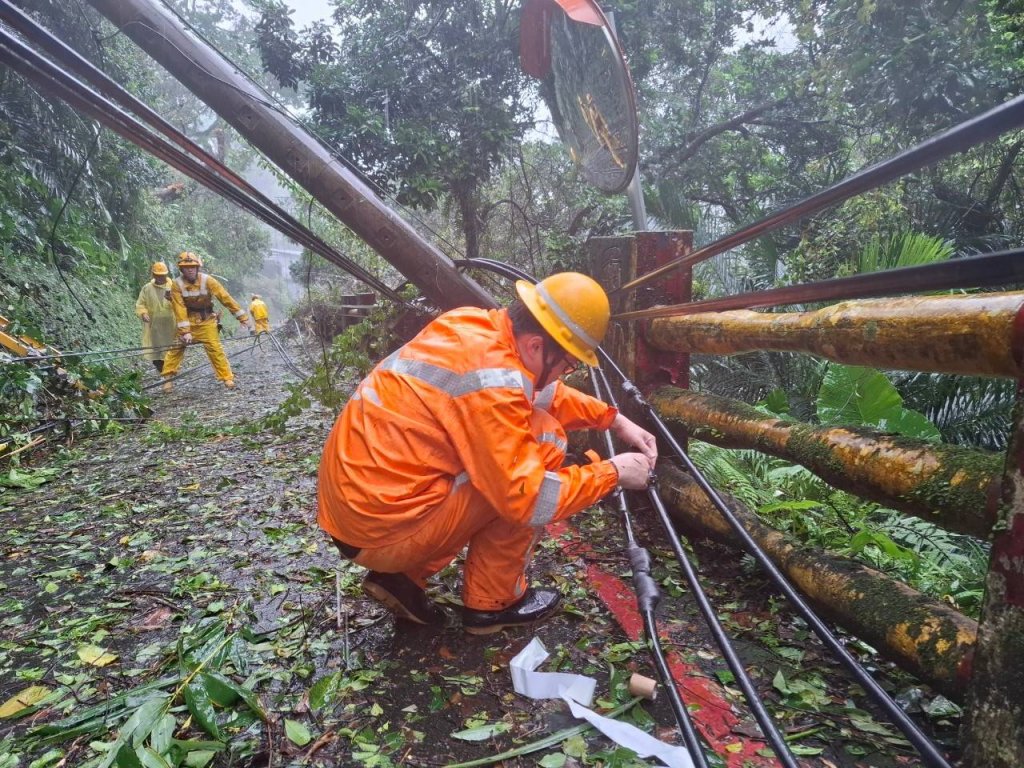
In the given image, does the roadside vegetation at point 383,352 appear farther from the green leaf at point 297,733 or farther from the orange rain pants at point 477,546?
the orange rain pants at point 477,546

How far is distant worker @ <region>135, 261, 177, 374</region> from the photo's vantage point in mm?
9078

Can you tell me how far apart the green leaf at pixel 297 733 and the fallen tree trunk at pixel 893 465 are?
5.91 ft

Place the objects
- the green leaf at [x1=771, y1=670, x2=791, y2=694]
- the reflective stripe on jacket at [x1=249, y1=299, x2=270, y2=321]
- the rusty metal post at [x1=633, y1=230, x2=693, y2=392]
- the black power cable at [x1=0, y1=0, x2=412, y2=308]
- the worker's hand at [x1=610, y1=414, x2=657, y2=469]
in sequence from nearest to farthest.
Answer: the black power cable at [x1=0, y1=0, x2=412, y2=308] < the green leaf at [x1=771, y1=670, x2=791, y2=694] < the worker's hand at [x1=610, y1=414, x2=657, y2=469] < the rusty metal post at [x1=633, y1=230, x2=693, y2=392] < the reflective stripe on jacket at [x1=249, y1=299, x2=270, y2=321]

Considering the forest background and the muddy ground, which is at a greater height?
the forest background

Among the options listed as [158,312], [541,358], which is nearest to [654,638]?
[541,358]

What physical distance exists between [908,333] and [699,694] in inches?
48.9

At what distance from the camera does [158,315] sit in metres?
9.25

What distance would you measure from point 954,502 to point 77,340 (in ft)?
37.2

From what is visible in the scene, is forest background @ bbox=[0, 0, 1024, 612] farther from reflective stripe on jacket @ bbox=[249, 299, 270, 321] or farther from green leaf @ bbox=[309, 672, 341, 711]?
green leaf @ bbox=[309, 672, 341, 711]

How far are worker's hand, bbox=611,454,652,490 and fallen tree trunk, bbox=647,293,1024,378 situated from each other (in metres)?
0.63

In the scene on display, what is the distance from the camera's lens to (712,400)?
276cm

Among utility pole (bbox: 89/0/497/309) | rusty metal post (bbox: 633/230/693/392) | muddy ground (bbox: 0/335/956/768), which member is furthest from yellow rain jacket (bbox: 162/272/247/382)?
rusty metal post (bbox: 633/230/693/392)

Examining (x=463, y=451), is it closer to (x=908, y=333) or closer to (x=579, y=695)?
(x=579, y=695)

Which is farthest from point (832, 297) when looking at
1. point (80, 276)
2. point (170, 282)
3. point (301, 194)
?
point (80, 276)
